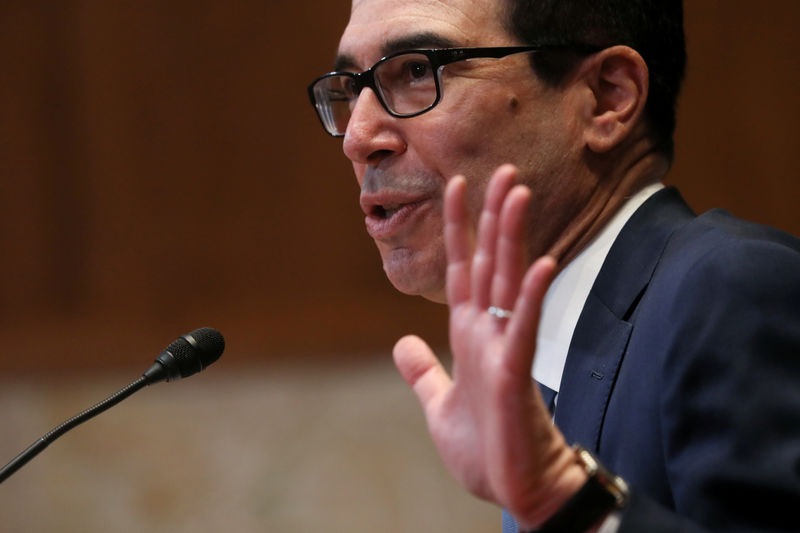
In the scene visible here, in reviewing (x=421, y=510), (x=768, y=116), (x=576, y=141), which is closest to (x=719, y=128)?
(x=768, y=116)

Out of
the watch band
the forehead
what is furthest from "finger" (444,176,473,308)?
the forehead

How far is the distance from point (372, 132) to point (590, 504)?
84 centimetres

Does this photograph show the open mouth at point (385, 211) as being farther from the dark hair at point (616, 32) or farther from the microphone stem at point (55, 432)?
the microphone stem at point (55, 432)

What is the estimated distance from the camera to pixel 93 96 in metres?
3.65

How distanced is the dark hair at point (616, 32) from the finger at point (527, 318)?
30.0 inches

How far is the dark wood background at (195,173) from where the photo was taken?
3607 millimetres

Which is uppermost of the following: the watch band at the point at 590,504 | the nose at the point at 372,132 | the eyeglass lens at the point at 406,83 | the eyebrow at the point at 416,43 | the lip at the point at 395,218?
the eyebrow at the point at 416,43

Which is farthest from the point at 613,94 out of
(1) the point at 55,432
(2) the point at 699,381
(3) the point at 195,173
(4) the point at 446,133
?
(3) the point at 195,173

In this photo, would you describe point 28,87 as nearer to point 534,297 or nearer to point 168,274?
point 168,274

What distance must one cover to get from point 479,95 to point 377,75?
0.61 feet

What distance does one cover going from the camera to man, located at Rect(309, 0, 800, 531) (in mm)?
942

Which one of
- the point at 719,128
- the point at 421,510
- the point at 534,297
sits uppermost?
the point at 534,297

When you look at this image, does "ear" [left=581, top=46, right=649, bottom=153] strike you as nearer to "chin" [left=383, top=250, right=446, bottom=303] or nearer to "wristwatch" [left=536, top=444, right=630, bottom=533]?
"chin" [left=383, top=250, right=446, bottom=303]

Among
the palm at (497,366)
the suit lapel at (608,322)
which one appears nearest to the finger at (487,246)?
the palm at (497,366)
